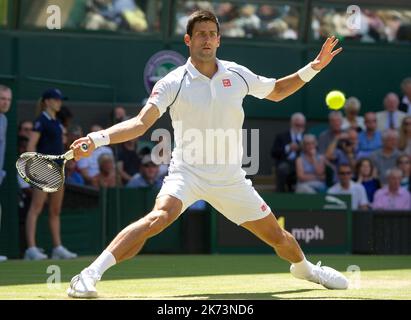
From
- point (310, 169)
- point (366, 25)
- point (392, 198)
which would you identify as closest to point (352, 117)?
point (310, 169)

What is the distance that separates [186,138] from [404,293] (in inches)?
82.8

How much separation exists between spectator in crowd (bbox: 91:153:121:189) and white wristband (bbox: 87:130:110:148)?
24.3 ft

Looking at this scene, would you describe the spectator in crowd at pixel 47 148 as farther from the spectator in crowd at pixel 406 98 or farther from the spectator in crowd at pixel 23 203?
the spectator in crowd at pixel 406 98

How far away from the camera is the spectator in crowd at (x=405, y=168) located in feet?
51.2

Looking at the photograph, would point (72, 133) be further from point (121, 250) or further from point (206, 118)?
point (121, 250)

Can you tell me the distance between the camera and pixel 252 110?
688 inches

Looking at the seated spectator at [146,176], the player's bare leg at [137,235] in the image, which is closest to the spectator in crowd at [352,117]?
the seated spectator at [146,176]

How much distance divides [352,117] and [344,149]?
615 mm

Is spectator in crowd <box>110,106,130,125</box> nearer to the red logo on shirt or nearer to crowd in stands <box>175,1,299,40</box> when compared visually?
crowd in stands <box>175,1,299,40</box>

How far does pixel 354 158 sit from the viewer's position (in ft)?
51.9

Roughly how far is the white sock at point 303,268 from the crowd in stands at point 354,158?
668 cm

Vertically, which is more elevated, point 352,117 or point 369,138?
point 352,117

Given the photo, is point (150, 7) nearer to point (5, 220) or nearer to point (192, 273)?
point (5, 220)
